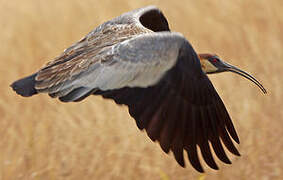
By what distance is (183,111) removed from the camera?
450 centimetres

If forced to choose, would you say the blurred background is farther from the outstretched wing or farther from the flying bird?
the outstretched wing

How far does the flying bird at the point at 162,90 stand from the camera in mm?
4383

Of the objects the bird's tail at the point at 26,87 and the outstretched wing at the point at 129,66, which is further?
the bird's tail at the point at 26,87

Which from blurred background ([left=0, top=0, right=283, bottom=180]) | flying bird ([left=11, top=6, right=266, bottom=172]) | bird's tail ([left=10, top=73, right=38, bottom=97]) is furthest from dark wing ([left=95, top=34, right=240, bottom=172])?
blurred background ([left=0, top=0, right=283, bottom=180])

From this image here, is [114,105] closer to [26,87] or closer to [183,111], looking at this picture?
[26,87]

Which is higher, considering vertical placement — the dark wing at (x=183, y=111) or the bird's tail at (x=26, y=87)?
the bird's tail at (x=26, y=87)

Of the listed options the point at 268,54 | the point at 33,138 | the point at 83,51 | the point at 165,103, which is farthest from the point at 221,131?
the point at 268,54

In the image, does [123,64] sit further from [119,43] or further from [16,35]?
[16,35]

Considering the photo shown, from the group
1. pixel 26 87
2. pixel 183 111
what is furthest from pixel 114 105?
pixel 183 111

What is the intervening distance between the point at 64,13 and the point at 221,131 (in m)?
3.21

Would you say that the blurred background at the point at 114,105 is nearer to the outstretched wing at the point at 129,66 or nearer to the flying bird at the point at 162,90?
the flying bird at the point at 162,90

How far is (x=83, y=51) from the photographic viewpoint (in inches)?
198

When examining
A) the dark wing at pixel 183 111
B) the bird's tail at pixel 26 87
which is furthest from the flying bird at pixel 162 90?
the bird's tail at pixel 26 87

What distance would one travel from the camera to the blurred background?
19.1ft
